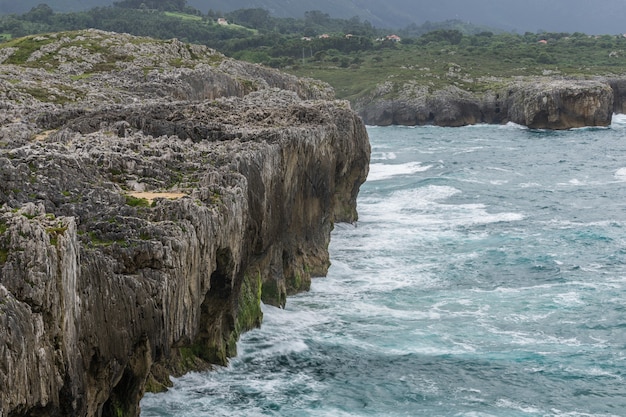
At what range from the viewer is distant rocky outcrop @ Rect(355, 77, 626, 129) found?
98.8 m

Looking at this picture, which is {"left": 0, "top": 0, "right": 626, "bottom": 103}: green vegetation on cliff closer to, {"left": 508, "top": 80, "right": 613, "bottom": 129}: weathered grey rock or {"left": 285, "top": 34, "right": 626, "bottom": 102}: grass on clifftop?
{"left": 285, "top": 34, "right": 626, "bottom": 102}: grass on clifftop

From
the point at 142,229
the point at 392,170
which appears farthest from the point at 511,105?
the point at 142,229

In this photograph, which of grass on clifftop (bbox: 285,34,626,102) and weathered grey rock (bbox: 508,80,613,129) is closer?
weathered grey rock (bbox: 508,80,613,129)

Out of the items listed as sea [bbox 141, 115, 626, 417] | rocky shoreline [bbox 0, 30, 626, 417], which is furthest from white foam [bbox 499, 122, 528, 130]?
rocky shoreline [bbox 0, 30, 626, 417]

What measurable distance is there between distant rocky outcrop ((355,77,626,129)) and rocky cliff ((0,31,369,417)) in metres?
60.5

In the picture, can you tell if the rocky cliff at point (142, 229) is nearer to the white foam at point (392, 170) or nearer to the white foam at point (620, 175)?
the white foam at point (392, 170)

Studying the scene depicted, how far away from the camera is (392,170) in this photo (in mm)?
68750

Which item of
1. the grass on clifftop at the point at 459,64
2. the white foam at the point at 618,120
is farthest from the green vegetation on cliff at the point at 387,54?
the white foam at the point at 618,120

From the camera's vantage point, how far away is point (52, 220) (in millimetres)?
15023

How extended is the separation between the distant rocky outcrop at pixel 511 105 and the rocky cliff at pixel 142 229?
199 ft

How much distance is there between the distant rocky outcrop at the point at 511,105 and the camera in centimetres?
9881

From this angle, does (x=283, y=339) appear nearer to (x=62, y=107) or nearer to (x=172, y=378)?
(x=172, y=378)

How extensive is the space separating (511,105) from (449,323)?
273ft

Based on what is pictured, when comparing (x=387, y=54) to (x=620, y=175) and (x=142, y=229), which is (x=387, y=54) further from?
(x=142, y=229)
